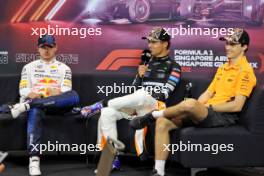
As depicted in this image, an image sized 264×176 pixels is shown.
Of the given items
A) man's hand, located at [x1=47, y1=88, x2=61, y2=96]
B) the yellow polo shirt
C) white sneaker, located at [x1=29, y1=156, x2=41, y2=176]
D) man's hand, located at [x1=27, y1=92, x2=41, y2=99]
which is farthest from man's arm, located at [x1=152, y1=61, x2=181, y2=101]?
white sneaker, located at [x1=29, y1=156, x2=41, y2=176]

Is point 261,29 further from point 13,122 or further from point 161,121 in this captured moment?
point 13,122

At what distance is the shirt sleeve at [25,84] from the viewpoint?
507cm

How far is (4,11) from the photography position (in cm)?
587

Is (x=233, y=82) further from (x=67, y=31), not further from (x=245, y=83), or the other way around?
(x=67, y=31)

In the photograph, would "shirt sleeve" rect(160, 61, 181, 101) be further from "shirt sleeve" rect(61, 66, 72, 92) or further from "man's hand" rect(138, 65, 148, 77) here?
"shirt sleeve" rect(61, 66, 72, 92)

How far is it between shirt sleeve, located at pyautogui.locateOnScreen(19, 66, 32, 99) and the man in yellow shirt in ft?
4.34

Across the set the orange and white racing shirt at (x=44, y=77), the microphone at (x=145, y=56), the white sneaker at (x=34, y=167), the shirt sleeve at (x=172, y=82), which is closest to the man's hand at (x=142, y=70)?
the microphone at (x=145, y=56)

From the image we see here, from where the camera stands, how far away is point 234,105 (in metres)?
4.36

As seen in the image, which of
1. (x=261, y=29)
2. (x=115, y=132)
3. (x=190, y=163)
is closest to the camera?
(x=190, y=163)

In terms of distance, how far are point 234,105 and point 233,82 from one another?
254mm

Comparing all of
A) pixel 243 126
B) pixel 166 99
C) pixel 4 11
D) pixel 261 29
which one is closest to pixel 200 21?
pixel 261 29

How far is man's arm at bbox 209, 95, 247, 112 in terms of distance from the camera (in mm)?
4363

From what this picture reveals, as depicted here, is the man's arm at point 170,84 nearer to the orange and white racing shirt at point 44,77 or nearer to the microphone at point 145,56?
the microphone at point 145,56

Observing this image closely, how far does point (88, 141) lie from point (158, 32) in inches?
49.9
